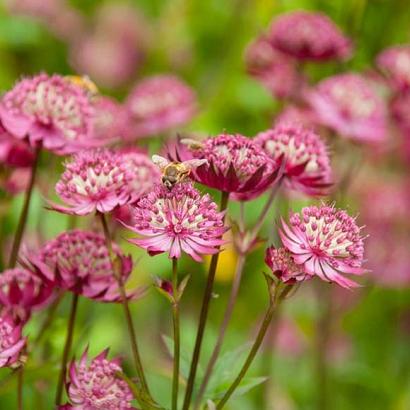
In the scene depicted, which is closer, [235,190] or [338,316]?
[235,190]

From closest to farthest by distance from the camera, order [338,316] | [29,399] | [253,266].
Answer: [29,399] < [338,316] < [253,266]

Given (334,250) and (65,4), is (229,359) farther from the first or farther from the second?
(65,4)

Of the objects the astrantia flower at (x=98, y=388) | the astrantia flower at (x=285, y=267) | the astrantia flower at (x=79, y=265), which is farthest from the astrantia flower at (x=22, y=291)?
the astrantia flower at (x=285, y=267)

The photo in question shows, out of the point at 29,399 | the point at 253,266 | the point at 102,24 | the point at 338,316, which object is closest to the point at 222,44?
the point at 102,24

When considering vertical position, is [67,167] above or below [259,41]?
below

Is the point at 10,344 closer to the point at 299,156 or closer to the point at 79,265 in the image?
the point at 79,265

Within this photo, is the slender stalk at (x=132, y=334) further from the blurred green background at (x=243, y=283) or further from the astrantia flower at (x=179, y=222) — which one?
the blurred green background at (x=243, y=283)
